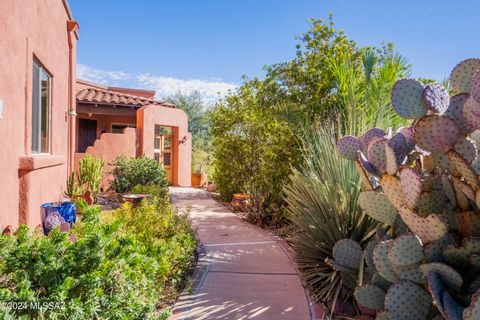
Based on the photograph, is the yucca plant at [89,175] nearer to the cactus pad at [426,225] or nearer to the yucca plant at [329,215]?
the yucca plant at [329,215]

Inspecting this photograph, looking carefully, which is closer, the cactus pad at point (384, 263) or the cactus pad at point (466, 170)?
the cactus pad at point (466, 170)

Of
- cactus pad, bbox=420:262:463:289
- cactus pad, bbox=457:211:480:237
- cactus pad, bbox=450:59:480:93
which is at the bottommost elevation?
cactus pad, bbox=420:262:463:289

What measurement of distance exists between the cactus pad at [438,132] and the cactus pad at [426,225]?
21.5 inches

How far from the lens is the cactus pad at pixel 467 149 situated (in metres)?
2.44

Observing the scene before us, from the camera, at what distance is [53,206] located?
18.5 feet

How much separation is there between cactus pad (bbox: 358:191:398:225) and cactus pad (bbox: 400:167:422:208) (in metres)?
0.45

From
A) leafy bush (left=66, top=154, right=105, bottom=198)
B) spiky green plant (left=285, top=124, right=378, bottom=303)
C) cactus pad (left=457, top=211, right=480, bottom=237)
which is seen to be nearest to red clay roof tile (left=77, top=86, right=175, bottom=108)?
leafy bush (left=66, top=154, right=105, bottom=198)

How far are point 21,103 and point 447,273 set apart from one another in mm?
5413

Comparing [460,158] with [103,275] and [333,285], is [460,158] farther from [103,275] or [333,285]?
[103,275]

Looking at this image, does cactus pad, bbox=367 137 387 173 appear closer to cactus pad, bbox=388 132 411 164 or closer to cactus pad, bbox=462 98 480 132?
cactus pad, bbox=388 132 411 164

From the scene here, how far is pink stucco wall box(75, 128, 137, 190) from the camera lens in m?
12.6

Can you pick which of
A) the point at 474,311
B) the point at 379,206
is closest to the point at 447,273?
the point at 474,311

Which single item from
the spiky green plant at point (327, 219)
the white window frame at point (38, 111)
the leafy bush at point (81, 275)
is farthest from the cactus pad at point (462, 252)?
the white window frame at point (38, 111)

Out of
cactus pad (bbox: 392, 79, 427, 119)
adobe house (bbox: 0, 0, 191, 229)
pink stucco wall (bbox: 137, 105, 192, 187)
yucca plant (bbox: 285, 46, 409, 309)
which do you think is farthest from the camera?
pink stucco wall (bbox: 137, 105, 192, 187)
